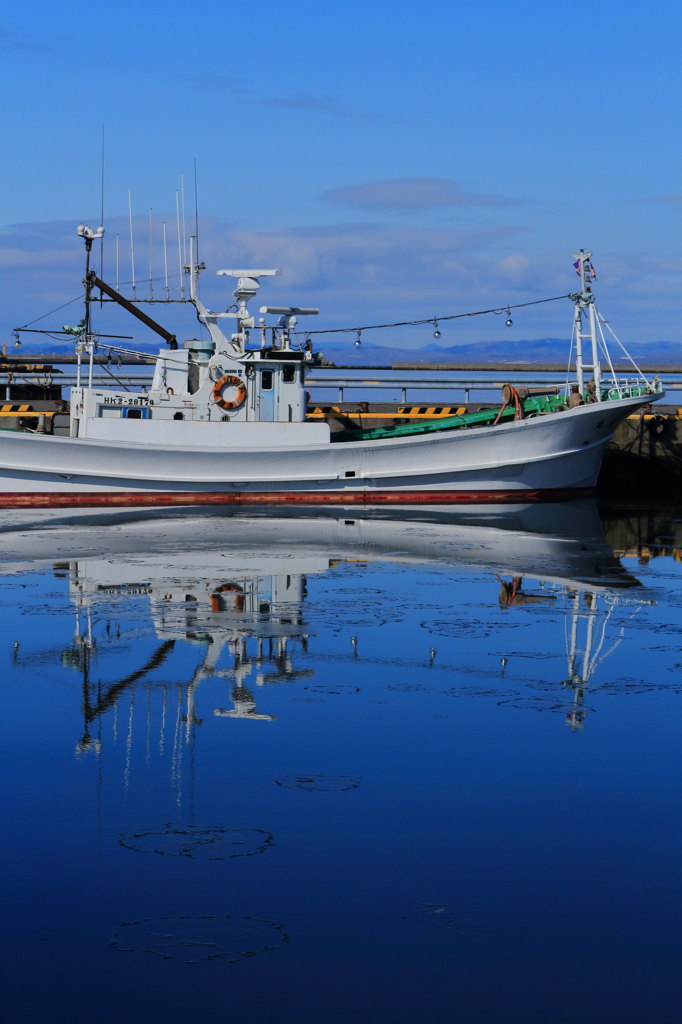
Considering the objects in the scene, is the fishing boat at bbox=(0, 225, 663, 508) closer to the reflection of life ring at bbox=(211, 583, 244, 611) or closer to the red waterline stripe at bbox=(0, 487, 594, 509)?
the red waterline stripe at bbox=(0, 487, 594, 509)

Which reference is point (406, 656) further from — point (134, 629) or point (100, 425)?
point (100, 425)

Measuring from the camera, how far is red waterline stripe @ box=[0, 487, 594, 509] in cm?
→ 2795

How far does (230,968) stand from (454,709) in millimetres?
4657

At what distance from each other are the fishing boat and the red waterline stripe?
0.09 ft

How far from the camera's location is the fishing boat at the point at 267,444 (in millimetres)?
27656

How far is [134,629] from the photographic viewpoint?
501 inches

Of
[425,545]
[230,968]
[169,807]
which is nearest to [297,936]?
[230,968]

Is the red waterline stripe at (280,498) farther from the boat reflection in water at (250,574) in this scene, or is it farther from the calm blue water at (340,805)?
the calm blue water at (340,805)

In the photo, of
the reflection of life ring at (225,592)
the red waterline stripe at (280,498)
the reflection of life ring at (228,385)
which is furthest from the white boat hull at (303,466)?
the reflection of life ring at (225,592)

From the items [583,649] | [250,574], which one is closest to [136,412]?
[250,574]

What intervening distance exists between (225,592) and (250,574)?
1.60 metres

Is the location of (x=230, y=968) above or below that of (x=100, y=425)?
below

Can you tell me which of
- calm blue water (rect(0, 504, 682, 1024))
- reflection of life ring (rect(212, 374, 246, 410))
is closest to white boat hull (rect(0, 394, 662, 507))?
reflection of life ring (rect(212, 374, 246, 410))

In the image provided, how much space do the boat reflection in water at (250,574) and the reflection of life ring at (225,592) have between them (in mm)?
26
